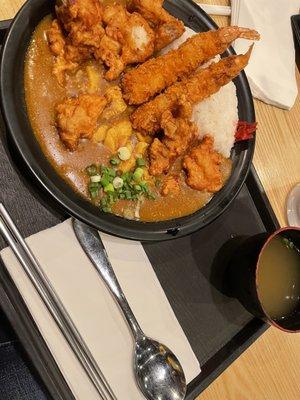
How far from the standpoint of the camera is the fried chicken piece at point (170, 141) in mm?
1841

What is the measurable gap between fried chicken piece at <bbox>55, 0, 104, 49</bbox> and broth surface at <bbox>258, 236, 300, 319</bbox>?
3.48ft

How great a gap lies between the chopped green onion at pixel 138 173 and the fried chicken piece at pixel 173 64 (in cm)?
27

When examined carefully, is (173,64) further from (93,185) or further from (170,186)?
(93,185)

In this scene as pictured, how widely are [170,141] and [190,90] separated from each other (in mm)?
249

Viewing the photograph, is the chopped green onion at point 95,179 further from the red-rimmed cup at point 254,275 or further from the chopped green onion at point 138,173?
the red-rimmed cup at point 254,275

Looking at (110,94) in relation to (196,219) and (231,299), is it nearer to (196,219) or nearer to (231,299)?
(196,219)

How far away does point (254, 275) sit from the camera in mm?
1834

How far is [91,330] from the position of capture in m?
1.64

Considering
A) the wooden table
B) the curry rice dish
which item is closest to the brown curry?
the curry rice dish

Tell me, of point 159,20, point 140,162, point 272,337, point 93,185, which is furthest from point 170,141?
point 272,337

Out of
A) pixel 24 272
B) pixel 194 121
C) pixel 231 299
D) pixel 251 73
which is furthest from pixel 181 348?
pixel 251 73

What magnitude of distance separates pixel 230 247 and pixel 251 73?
94 centimetres

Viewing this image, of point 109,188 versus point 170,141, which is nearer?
point 109,188

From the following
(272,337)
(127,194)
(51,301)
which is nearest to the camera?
(51,301)
